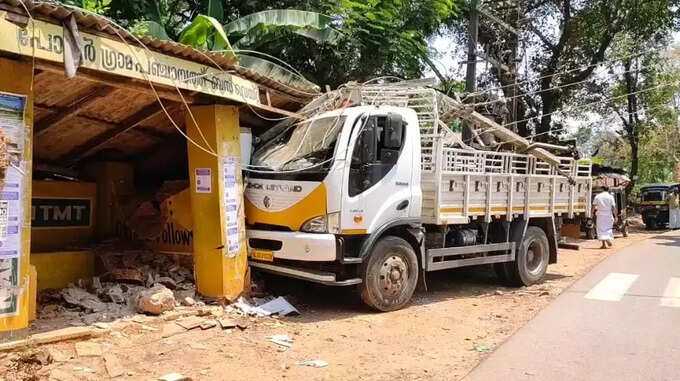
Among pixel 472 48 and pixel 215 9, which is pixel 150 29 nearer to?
pixel 215 9

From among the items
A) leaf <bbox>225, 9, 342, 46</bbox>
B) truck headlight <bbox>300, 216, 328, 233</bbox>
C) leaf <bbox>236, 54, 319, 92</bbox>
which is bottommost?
truck headlight <bbox>300, 216, 328, 233</bbox>

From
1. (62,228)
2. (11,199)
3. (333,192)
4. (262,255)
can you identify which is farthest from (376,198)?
(62,228)

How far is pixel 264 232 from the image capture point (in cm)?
709

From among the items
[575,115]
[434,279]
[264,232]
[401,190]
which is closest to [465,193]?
[401,190]

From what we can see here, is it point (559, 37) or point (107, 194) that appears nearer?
point (107, 194)

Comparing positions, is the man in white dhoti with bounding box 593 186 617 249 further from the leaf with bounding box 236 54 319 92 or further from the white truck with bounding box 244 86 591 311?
the leaf with bounding box 236 54 319 92

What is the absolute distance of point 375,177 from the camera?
22.9ft

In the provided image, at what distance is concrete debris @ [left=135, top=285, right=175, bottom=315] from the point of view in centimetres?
618

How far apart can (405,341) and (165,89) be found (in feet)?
11.9

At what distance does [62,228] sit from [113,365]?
3665 millimetres

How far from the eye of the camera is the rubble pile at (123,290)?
244 inches

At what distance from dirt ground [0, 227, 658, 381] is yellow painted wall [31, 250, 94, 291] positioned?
1.54 metres

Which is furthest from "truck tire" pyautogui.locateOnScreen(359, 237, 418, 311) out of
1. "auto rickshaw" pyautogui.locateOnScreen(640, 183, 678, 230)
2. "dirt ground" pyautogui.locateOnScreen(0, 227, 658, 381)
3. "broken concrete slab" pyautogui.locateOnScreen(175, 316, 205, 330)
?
"auto rickshaw" pyautogui.locateOnScreen(640, 183, 678, 230)

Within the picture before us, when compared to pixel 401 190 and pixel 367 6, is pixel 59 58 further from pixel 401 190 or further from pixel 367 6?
pixel 367 6
